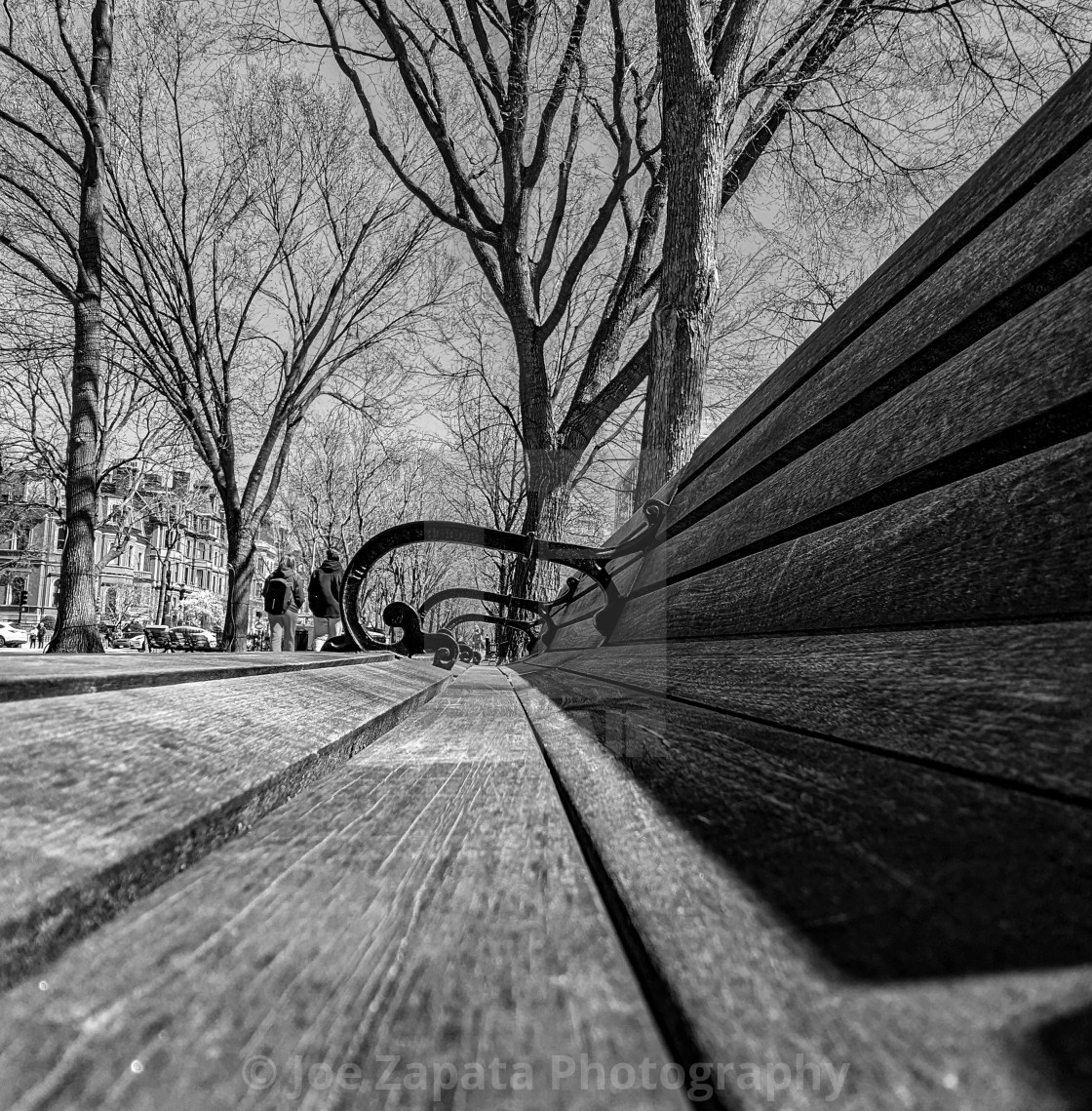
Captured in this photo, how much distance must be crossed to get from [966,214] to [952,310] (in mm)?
246

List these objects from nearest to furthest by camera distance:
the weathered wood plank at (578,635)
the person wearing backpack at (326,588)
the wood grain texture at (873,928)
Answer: the wood grain texture at (873,928)
the weathered wood plank at (578,635)
the person wearing backpack at (326,588)

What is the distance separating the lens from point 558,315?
320 inches

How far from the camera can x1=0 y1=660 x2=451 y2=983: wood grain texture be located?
40cm

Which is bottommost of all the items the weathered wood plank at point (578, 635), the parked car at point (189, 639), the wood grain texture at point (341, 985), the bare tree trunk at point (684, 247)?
the wood grain texture at point (341, 985)

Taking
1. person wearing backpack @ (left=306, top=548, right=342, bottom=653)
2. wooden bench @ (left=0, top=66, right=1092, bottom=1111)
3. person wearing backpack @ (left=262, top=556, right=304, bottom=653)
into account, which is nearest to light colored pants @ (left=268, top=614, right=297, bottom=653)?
person wearing backpack @ (left=262, top=556, right=304, bottom=653)

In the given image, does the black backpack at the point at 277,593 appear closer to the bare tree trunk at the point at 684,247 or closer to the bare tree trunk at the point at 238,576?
the bare tree trunk at the point at 238,576

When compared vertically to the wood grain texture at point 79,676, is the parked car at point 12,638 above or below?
above

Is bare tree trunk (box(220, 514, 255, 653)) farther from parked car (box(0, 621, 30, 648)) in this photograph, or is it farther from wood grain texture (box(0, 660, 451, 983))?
parked car (box(0, 621, 30, 648))

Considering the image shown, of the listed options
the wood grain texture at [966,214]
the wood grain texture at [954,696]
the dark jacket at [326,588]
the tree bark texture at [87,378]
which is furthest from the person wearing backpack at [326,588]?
the wood grain texture at [954,696]

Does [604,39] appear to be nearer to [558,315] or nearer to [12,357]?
[558,315]

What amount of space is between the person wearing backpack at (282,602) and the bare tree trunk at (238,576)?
2.57 ft

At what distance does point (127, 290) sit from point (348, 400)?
3.87 m

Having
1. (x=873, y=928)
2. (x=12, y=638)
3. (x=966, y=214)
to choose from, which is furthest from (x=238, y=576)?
(x=12, y=638)

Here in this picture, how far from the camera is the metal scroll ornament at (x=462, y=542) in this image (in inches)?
83.4
